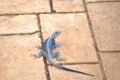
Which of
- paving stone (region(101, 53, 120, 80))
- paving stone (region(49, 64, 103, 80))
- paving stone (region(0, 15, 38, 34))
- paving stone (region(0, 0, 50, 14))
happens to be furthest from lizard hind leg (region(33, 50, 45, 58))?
paving stone (region(0, 0, 50, 14))

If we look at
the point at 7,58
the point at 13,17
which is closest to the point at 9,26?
the point at 13,17

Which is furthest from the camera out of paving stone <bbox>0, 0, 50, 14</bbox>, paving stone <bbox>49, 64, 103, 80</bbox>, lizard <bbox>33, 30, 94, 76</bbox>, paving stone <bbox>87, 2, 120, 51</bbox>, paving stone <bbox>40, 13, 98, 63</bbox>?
paving stone <bbox>0, 0, 50, 14</bbox>

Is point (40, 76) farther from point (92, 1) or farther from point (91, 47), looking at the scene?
point (92, 1)

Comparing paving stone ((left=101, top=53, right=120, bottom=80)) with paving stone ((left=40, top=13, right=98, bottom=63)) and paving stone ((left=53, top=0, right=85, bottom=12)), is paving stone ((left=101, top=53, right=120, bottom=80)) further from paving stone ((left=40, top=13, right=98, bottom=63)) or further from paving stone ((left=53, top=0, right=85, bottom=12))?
paving stone ((left=53, top=0, right=85, bottom=12))

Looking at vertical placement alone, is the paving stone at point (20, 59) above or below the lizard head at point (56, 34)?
below

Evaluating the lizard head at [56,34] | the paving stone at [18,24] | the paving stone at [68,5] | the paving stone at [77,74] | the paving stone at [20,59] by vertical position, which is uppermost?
the paving stone at [68,5]

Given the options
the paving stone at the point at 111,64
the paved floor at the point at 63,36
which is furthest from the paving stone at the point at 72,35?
the paving stone at the point at 111,64

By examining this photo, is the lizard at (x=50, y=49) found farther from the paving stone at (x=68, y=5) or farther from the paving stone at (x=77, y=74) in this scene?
the paving stone at (x=68, y=5)
